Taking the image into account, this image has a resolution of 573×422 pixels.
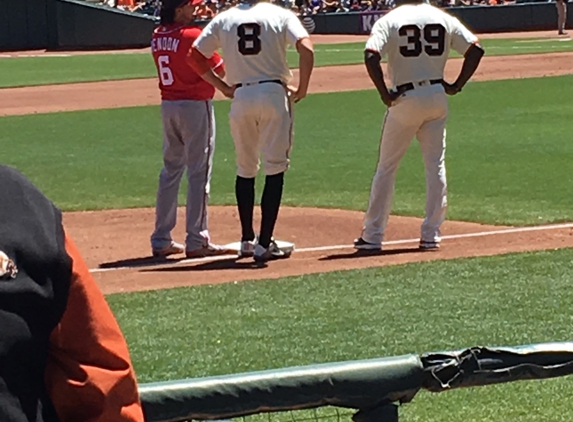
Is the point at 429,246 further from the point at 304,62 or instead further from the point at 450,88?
the point at 304,62

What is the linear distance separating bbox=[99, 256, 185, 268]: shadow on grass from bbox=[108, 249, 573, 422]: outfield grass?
4.08ft

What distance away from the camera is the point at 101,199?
37.8 ft

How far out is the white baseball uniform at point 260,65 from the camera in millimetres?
7703

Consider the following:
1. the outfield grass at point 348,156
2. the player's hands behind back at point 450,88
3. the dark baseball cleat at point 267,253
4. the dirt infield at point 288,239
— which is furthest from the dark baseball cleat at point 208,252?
the outfield grass at point 348,156

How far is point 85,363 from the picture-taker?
177 centimetres

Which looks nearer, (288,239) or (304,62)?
(304,62)

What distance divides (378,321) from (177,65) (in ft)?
9.69

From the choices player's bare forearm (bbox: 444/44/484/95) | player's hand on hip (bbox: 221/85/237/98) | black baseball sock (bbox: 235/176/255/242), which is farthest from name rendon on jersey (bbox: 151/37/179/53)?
player's bare forearm (bbox: 444/44/484/95)

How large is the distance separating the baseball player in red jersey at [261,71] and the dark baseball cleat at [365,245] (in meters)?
0.78

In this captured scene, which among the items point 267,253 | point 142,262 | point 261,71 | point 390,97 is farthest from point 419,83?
point 142,262

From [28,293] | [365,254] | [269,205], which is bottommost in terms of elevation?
[365,254]

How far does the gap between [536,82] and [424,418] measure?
1891cm

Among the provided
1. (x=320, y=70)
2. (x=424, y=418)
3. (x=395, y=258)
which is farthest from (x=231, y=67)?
(x=320, y=70)

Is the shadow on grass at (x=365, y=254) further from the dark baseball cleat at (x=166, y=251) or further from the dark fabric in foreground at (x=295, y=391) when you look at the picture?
the dark fabric in foreground at (x=295, y=391)
